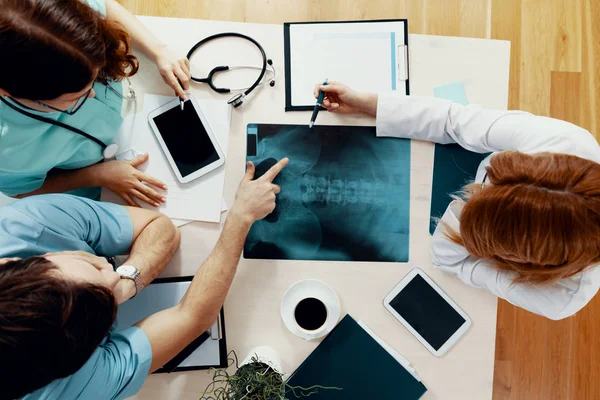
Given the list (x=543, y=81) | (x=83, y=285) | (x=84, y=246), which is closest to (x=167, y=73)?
(x=84, y=246)

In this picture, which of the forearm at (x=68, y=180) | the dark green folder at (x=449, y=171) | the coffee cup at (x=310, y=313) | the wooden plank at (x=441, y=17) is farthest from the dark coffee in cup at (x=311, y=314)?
the wooden plank at (x=441, y=17)

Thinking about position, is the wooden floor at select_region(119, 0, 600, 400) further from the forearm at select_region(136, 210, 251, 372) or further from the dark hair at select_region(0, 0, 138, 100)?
the forearm at select_region(136, 210, 251, 372)

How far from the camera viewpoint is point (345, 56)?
104 centimetres

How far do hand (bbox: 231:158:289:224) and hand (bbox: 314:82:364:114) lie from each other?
17 cm

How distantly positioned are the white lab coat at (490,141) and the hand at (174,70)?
1.51 ft

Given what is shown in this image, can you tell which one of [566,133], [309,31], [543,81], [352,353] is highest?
[309,31]

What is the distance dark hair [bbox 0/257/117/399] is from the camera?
61 cm

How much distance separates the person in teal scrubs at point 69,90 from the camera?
0.67 metres

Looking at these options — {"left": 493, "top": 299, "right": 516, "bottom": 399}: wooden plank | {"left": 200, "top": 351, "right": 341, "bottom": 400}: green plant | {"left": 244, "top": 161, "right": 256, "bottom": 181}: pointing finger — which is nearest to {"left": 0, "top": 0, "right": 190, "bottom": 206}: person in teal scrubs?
{"left": 244, "top": 161, "right": 256, "bottom": 181}: pointing finger

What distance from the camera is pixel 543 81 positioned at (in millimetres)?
1504

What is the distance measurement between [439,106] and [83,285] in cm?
81

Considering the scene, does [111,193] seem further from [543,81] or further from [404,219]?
[543,81]

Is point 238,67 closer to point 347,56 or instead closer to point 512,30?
point 347,56

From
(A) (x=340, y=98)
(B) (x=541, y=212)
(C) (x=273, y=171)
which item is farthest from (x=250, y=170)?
(B) (x=541, y=212)
